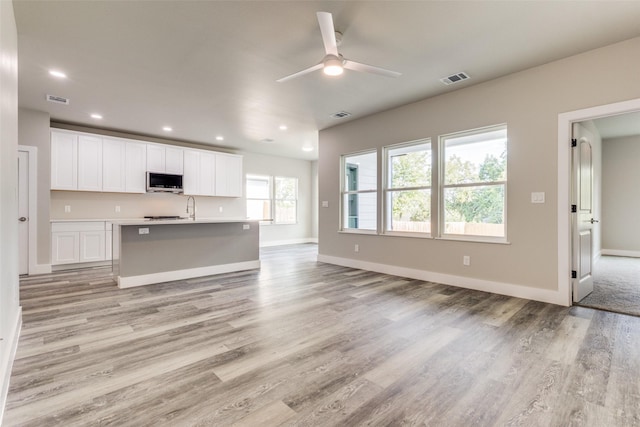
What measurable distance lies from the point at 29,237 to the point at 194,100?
3.62 m

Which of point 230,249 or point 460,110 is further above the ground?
point 460,110

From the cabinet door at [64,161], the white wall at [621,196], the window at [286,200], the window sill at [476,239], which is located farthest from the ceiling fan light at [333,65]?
the white wall at [621,196]

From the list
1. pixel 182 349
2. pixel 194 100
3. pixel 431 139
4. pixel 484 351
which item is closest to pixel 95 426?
pixel 182 349

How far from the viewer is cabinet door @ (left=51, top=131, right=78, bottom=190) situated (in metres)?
5.44

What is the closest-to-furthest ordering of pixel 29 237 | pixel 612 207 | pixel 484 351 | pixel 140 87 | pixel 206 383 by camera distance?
1. pixel 206 383
2. pixel 484 351
3. pixel 140 87
4. pixel 29 237
5. pixel 612 207

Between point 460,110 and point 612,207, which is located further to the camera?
point 612,207

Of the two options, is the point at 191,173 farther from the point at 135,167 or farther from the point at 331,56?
the point at 331,56

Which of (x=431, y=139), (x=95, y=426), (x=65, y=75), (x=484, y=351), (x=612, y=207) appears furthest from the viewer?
(x=612, y=207)

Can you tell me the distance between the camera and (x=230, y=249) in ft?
17.4

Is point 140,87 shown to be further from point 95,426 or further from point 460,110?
point 460,110

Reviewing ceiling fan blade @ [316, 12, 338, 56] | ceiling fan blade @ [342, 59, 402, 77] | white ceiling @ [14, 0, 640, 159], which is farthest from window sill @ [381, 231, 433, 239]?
ceiling fan blade @ [316, 12, 338, 56]

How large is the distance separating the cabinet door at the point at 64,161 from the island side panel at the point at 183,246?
2536 millimetres

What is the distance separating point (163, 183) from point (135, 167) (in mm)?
608

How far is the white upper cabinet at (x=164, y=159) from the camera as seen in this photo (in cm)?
655
